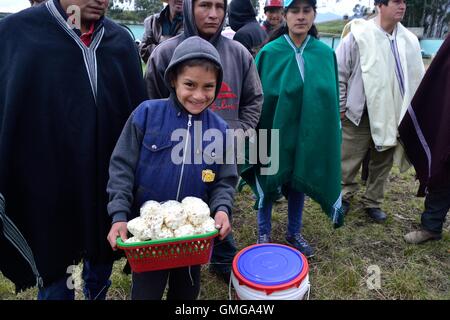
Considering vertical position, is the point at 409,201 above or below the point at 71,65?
below

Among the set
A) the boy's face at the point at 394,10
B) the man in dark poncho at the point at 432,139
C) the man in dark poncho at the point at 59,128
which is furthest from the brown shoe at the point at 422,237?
the man in dark poncho at the point at 59,128

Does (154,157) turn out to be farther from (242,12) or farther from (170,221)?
(242,12)

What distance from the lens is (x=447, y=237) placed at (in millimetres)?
3416

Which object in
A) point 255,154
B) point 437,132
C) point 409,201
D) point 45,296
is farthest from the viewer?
point 409,201

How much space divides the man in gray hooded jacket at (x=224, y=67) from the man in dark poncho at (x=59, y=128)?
27cm

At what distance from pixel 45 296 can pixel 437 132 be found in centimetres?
307

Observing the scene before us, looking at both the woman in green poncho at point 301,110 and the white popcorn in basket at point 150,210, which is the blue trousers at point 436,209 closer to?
the woman in green poncho at point 301,110

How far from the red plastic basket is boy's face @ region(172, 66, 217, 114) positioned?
62cm

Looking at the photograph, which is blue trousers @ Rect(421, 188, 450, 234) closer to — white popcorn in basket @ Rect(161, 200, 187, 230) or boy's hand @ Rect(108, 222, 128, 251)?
white popcorn in basket @ Rect(161, 200, 187, 230)

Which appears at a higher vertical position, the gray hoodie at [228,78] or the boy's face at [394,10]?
the boy's face at [394,10]

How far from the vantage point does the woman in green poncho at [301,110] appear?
104 inches

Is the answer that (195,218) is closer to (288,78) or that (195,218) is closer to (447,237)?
(288,78)

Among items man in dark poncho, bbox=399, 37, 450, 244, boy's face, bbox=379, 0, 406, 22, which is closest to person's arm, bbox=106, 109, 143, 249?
man in dark poncho, bbox=399, 37, 450, 244

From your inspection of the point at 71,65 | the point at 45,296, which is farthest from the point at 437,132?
the point at 45,296
